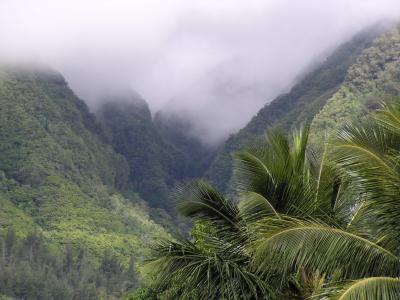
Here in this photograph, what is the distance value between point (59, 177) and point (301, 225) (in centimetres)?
14286

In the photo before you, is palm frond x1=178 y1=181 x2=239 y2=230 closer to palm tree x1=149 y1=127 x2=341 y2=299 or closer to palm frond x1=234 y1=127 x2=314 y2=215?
palm tree x1=149 y1=127 x2=341 y2=299

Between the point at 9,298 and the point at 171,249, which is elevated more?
the point at 171,249

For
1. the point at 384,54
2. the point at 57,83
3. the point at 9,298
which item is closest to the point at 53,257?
the point at 9,298

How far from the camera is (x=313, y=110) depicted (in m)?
134

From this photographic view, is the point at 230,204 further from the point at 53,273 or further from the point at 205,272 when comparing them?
the point at 53,273

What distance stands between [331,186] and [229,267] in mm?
1809

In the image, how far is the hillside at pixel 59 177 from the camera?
127750mm

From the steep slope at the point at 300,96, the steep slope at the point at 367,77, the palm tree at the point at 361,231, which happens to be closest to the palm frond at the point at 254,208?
the palm tree at the point at 361,231

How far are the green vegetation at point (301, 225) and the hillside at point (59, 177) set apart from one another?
10350 cm

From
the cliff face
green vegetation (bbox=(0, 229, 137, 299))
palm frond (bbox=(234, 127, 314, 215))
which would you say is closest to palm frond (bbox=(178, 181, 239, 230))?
palm frond (bbox=(234, 127, 314, 215))

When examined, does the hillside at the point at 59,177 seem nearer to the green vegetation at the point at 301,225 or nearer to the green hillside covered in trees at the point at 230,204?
the green hillside covered in trees at the point at 230,204

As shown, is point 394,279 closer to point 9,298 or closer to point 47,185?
point 9,298

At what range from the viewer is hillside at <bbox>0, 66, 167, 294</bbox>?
12775 cm

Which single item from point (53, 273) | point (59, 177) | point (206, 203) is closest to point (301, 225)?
point (206, 203)
